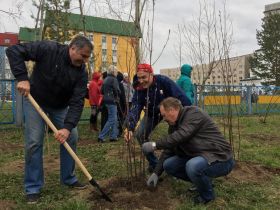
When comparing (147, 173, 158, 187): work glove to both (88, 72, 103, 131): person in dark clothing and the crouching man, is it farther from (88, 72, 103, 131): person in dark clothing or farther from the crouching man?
(88, 72, 103, 131): person in dark clothing

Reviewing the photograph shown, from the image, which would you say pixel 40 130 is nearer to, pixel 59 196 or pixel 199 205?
pixel 59 196

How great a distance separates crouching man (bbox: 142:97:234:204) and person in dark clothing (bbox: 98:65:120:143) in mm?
3599

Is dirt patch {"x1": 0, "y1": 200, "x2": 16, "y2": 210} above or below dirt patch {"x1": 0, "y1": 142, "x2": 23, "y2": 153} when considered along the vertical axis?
Result: below

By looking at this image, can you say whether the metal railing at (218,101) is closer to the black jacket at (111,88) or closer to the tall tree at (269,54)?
the black jacket at (111,88)

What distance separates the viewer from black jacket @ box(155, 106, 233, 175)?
3.66 m

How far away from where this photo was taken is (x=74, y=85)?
3867mm

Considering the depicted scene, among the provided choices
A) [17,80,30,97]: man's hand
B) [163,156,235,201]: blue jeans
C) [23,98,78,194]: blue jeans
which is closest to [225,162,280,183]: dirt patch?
[163,156,235,201]: blue jeans

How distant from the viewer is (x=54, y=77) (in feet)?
12.3

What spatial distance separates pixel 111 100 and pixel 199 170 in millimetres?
4135

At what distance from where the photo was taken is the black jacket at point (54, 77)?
372 centimetres

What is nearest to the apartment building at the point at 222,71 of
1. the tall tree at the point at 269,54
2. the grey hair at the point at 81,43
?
the grey hair at the point at 81,43

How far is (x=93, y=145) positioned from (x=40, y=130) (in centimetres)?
332

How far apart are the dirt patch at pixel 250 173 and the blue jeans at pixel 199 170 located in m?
0.90

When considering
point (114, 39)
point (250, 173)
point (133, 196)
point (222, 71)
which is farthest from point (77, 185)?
point (114, 39)
